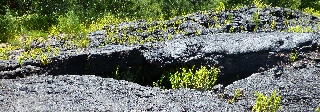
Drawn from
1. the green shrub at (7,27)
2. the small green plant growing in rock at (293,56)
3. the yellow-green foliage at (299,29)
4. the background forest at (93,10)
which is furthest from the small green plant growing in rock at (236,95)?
the green shrub at (7,27)

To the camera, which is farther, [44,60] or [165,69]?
[165,69]

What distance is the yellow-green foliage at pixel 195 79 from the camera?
5.41m

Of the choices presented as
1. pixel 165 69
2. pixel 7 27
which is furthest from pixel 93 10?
pixel 165 69

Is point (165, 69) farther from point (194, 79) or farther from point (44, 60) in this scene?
point (44, 60)

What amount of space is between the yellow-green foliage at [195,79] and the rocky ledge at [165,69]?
8.3 inches

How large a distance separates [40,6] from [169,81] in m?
6.80

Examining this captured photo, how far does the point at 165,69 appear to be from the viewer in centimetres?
601

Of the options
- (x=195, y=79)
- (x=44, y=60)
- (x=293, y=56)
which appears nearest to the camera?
(x=195, y=79)

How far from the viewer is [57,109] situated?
14.1 ft

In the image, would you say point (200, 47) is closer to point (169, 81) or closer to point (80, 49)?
point (169, 81)

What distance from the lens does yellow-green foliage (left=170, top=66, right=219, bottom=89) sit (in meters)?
5.41

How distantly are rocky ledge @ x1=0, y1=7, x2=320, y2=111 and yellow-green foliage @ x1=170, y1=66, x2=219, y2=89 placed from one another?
0.69 feet

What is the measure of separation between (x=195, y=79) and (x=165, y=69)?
70 centimetres

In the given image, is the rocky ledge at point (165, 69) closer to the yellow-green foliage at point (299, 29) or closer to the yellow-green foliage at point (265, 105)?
the yellow-green foliage at point (265, 105)
